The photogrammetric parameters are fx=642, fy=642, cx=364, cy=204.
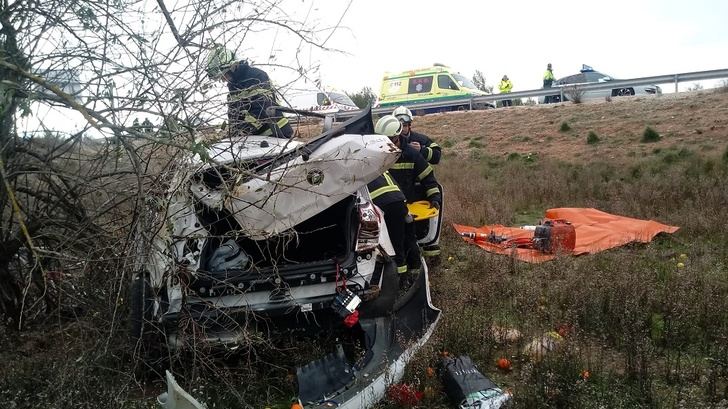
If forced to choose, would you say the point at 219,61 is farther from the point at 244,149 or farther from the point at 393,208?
the point at 393,208

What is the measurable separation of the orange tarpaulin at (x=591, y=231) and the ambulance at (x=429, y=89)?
12844 mm

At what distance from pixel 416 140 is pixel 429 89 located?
15421mm

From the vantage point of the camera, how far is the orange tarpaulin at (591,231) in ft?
22.6

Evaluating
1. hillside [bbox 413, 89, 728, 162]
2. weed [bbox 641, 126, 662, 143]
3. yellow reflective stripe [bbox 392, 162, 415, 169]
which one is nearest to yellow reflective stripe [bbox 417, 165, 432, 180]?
yellow reflective stripe [bbox 392, 162, 415, 169]

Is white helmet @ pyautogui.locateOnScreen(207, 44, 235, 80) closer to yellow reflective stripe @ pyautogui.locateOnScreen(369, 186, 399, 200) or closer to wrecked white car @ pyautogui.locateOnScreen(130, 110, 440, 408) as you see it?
wrecked white car @ pyautogui.locateOnScreen(130, 110, 440, 408)

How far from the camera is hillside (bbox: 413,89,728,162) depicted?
12.7 m

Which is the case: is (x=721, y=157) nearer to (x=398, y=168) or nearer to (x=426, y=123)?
(x=398, y=168)

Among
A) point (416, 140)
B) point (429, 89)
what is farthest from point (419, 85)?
point (416, 140)

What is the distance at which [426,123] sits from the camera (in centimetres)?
1953

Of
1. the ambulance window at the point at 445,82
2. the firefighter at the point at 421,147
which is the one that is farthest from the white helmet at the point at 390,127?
the ambulance window at the point at 445,82

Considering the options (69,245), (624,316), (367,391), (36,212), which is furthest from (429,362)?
(36,212)

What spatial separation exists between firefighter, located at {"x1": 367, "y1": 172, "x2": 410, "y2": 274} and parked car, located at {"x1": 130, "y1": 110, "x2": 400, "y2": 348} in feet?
2.68

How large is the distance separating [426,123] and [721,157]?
10.0 meters

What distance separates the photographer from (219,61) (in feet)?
10.7
